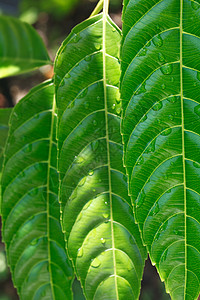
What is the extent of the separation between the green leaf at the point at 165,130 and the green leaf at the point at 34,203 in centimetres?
32

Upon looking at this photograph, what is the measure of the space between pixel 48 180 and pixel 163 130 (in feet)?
1.27

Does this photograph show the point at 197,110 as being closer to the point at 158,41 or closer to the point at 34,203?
the point at 158,41

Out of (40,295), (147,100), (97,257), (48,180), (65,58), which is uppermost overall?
(65,58)

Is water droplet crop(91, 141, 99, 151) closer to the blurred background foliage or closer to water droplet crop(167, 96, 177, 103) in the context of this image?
water droplet crop(167, 96, 177, 103)

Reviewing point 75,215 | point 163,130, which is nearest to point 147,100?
point 163,130

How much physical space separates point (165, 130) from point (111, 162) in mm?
175

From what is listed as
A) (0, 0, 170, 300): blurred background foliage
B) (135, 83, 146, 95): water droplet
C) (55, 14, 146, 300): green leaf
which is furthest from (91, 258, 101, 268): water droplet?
(0, 0, 170, 300): blurred background foliage

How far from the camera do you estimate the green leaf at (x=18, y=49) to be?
40.3 inches

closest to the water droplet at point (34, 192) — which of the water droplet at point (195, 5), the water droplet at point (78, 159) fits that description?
the water droplet at point (78, 159)

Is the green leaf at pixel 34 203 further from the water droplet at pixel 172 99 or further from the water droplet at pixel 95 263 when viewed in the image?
the water droplet at pixel 172 99

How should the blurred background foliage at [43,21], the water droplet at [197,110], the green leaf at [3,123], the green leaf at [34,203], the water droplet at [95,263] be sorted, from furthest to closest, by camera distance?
the blurred background foliage at [43,21]
the green leaf at [3,123]
the green leaf at [34,203]
the water droplet at [95,263]
the water droplet at [197,110]

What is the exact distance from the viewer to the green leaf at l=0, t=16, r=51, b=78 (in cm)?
102

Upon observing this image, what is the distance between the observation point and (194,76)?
0.68 m

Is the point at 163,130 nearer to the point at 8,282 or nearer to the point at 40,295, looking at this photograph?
the point at 40,295
